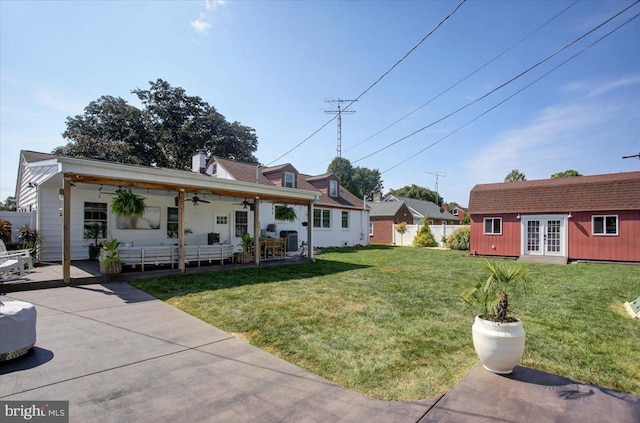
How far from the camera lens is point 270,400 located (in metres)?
2.98

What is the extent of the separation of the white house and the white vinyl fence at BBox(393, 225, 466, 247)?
39.5ft

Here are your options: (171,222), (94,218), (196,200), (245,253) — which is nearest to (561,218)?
(245,253)

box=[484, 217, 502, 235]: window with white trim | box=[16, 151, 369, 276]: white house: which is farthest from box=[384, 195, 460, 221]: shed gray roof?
box=[16, 151, 369, 276]: white house

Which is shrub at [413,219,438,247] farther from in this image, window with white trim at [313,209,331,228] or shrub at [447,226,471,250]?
window with white trim at [313,209,331,228]

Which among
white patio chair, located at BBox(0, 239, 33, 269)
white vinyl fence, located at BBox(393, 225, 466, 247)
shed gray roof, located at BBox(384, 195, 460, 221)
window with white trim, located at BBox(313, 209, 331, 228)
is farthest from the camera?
shed gray roof, located at BBox(384, 195, 460, 221)

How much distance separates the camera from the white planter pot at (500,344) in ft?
10.9

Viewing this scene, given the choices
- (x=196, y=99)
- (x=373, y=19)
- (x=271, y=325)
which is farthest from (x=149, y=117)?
(x=271, y=325)

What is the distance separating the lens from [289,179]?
63.3 feet

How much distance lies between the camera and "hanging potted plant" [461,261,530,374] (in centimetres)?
333

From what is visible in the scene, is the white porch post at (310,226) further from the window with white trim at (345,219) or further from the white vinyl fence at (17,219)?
the white vinyl fence at (17,219)

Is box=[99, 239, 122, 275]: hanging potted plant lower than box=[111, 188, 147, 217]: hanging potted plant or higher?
lower

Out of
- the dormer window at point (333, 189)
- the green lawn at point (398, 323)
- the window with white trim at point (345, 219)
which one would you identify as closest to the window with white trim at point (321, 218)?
the window with white trim at point (345, 219)

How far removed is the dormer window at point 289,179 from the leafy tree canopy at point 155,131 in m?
15.3

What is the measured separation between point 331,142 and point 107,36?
11.5 meters
